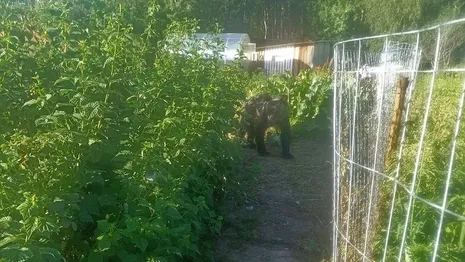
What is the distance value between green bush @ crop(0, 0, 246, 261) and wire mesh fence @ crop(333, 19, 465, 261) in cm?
115

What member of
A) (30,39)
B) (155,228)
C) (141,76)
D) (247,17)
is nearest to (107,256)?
(155,228)

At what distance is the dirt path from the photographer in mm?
5883

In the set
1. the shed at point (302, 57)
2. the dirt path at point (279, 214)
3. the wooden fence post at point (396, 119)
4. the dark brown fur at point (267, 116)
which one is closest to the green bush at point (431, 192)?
the wooden fence post at point (396, 119)

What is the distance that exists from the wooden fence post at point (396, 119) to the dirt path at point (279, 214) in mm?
1791

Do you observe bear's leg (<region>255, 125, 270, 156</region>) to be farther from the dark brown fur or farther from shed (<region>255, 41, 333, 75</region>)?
shed (<region>255, 41, 333, 75</region>)

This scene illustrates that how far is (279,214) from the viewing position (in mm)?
7051

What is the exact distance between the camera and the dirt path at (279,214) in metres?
5.88

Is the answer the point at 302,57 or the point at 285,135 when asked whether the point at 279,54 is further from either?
the point at 285,135

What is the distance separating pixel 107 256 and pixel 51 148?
2.40ft

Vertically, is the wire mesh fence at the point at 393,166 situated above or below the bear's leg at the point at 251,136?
above

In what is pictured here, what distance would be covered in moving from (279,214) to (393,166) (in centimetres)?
294

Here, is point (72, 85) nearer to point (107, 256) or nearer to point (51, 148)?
point (51, 148)

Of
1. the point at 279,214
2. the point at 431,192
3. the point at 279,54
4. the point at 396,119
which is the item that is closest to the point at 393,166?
the point at 396,119

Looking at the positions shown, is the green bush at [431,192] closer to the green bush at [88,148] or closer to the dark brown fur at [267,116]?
the green bush at [88,148]
